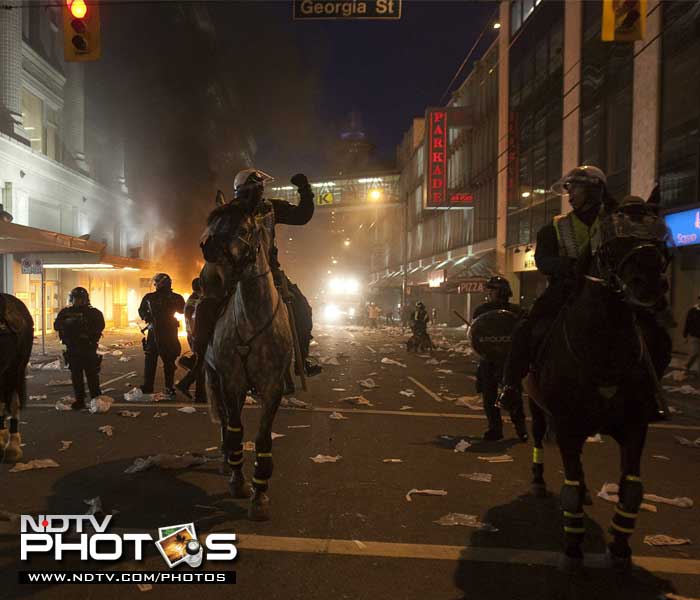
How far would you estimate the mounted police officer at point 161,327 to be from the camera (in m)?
9.59

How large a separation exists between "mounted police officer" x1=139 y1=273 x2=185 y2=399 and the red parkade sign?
27342 mm

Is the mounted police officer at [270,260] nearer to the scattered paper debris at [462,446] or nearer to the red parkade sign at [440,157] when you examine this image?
the scattered paper debris at [462,446]

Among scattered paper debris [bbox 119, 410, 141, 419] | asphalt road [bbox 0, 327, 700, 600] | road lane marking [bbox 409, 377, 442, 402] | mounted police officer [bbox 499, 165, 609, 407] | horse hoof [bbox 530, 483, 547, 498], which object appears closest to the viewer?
asphalt road [bbox 0, 327, 700, 600]

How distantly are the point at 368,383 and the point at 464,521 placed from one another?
741 cm

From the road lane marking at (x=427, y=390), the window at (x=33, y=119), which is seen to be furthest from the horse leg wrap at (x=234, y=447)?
the window at (x=33, y=119)

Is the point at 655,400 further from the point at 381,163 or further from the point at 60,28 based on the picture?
the point at 381,163

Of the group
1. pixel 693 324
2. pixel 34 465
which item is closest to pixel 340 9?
pixel 34 465

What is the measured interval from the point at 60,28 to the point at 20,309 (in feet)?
109

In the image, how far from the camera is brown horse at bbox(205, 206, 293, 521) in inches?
157

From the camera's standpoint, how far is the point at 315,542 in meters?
3.76

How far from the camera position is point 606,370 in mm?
3191

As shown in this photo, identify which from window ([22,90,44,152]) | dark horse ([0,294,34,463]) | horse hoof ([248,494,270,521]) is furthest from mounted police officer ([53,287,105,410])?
window ([22,90,44,152])

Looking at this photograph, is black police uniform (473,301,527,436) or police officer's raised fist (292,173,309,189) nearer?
police officer's raised fist (292,173,309,189)

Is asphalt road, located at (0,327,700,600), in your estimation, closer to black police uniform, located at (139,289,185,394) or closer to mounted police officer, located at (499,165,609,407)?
black police uniform, located at (139,289,185,394)
